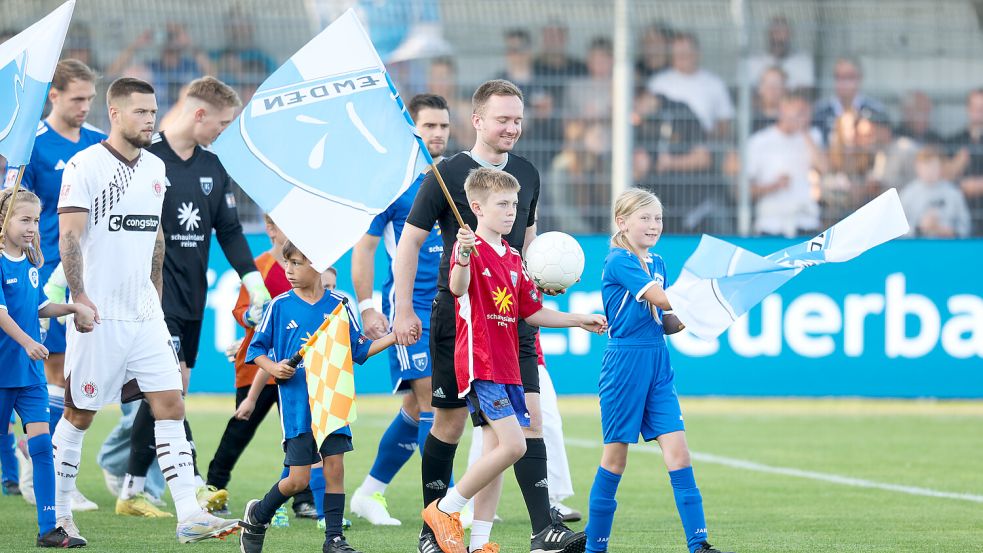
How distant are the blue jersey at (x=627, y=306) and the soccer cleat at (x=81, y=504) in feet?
11.1

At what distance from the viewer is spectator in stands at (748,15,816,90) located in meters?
15.4

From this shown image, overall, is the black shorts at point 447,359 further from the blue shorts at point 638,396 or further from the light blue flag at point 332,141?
the light blue flag at point 332,141

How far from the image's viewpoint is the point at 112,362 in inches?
277

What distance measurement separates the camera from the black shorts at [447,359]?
6.46 meters

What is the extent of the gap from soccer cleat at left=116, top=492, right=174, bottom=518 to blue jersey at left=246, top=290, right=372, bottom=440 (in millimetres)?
1595

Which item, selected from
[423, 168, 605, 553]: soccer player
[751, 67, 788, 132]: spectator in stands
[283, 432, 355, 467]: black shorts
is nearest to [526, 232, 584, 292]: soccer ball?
[423, 168, 605, 553]: soccer player

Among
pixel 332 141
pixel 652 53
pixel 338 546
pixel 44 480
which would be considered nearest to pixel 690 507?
pixel 338 546

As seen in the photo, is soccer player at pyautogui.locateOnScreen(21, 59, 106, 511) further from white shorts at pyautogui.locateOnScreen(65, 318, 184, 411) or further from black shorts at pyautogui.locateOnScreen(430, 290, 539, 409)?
black shorts at pyautogui.locateOnScreen(430, 290, 539, 409)

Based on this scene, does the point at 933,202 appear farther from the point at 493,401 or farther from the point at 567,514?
the point at 493,401

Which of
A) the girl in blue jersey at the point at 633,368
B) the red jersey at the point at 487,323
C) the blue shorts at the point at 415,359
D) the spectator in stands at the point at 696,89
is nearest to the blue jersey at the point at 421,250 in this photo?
the blue shorts at the point at 415,359

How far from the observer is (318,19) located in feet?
50.0

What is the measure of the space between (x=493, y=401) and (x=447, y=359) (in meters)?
0.40

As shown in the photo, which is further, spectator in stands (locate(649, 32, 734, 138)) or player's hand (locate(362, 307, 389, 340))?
spectator in stands (locate(649, 32, 734, 138))

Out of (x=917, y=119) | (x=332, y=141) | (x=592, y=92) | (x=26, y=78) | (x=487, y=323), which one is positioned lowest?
(x=487, y=323)
